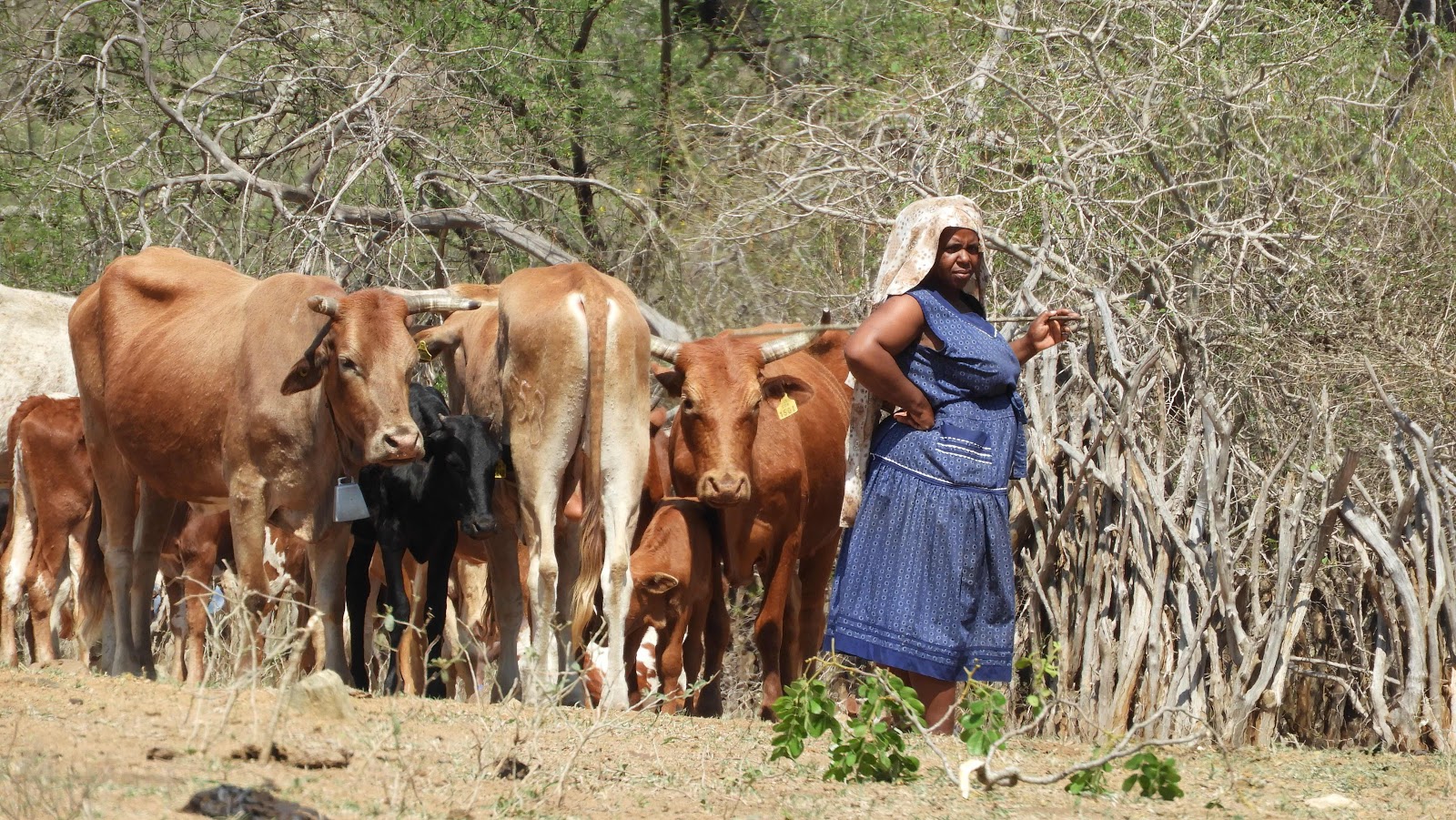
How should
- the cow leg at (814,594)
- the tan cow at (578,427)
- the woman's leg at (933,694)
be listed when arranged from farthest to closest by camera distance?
the cow leg at (814,594) < the tan cow at (578,427) < the woman's leg at (933,694)

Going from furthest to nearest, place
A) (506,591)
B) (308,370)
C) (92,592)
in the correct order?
(92,592) → (506,591) → (308,370)

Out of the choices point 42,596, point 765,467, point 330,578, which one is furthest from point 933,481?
point 42,596

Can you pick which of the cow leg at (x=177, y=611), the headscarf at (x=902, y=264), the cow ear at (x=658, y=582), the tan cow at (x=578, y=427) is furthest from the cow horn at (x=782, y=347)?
the cow leg at (x=177, y=611)

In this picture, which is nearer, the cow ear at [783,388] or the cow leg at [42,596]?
the cow ear at [783,388]

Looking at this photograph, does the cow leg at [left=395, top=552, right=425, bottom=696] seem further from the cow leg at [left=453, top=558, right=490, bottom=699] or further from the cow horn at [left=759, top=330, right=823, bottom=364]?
the cow horn at [left=759, top=330, right=823, bottom=364]

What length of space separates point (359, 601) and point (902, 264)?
10.9ft

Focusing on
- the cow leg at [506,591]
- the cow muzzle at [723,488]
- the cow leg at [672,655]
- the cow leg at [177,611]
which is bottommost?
the cow leg at [177,611]

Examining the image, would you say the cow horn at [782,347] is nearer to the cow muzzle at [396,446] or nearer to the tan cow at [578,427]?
the tan cow at [578,427]

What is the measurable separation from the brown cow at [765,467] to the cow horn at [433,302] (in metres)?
0.92

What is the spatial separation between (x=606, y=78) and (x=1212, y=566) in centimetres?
763

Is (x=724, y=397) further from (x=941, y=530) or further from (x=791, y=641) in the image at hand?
(x=941, y=530)

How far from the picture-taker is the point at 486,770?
430cm

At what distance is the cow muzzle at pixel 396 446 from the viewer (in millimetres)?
6516

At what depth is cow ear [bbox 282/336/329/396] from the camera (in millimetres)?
6648
